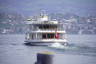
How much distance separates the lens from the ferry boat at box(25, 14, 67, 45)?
29109 millimetres

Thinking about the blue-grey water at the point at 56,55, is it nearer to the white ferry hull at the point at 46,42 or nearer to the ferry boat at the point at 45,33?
the white ferry hull at the point at 46,42

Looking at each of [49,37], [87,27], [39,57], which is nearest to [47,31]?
[49,37]

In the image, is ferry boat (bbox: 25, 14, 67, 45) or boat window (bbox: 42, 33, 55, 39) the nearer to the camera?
ferry boat (bbox: 25, 14, 67, 45)

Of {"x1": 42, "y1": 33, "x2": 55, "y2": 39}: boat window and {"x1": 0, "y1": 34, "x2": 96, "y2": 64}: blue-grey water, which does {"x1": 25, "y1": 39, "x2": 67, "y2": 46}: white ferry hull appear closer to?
{"x1": 0, "y1": 34, "x2": 96, "y2": 64}: blue-grey water

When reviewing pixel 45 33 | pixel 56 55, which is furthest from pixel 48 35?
pixel 56 55

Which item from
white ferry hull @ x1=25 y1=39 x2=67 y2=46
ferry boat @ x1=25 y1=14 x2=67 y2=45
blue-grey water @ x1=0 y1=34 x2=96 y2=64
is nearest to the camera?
blue-grey water @ x1=0 y1=34 x2=96 y2=64

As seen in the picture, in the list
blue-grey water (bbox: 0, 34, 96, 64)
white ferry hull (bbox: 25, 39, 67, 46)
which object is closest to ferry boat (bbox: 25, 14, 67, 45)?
white ferry hull (bbox: 25, 39, 67, 46)

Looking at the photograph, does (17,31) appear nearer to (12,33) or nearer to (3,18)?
(12,33)

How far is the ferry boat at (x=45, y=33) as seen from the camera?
29109 millimetres

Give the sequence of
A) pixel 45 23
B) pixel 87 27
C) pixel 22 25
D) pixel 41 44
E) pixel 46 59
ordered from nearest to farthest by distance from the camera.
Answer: pixel 46 59
pixel 41 44
pixel 45 23
pixel 22 25
pixel 87 27

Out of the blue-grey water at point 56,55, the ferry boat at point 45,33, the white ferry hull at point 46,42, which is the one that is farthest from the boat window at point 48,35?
the blue-grey water at point 56,55

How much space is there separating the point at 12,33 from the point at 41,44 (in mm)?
60944

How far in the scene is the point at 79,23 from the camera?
97.1 m

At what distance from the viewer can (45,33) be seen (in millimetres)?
30109
